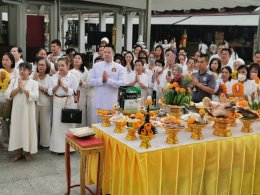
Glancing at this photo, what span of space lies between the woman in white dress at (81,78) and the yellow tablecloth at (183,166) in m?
2.02

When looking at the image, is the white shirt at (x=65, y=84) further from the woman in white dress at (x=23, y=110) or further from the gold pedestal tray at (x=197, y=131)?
the gold pedestal tray at (x=197, y=131)

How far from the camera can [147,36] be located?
872cm

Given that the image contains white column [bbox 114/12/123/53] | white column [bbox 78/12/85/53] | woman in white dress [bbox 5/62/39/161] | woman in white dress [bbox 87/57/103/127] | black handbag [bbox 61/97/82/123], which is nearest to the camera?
woman in white dress [bbox 5/62/39/161]

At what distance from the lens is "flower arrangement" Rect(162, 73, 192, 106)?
A: 4246 mm

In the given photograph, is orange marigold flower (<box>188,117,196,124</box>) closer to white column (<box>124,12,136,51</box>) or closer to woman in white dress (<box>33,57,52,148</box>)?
woman in white dress (<box>33,57,52,148</box>)

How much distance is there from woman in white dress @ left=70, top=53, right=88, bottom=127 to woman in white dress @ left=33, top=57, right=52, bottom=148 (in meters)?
0.47

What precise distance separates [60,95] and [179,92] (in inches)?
76.1

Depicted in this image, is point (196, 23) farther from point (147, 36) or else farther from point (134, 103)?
point (134, 103)

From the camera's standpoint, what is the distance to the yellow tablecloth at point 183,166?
332cm

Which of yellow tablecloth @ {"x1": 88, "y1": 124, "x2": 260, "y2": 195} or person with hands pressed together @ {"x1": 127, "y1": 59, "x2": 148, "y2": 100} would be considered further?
person with hands pressed together @ {"x1": 127, "y1": 59, "x2": 148, "y2": 100}

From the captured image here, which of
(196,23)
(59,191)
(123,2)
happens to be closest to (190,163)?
(59,191)

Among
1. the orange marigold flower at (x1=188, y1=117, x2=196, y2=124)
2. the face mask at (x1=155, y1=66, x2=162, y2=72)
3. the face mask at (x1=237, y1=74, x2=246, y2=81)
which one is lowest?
the orange marigold flower at (x1=188, y1=117, x2=196, y2=124)

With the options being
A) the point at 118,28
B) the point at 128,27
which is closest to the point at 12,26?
the point at 118,28

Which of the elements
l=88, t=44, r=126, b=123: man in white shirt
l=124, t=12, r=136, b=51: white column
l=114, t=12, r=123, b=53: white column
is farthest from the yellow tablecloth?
l=124, t=12, r=136, b=51: white column
